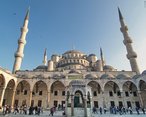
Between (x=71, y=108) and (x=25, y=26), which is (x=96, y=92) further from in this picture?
(x=25, y=26)

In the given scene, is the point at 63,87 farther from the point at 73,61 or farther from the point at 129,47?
the point at 129,47

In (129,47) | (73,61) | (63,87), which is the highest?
(129,47)

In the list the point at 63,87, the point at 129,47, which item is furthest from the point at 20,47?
the point at 129,47

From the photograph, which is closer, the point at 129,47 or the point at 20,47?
the point at 20,47

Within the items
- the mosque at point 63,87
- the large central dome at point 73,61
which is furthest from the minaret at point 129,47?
the large central dome at point 73,61

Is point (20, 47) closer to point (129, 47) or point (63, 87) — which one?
point (63, 87)

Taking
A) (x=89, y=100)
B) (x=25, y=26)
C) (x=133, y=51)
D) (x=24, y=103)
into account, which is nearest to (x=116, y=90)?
(x=133, y=51)

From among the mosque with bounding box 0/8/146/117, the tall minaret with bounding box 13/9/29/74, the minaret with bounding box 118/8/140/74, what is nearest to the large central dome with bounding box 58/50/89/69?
the mosque with bounding box 0/8/146/117

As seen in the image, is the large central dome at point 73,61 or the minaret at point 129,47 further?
the large central dome at point 73,61

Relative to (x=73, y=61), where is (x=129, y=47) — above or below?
above

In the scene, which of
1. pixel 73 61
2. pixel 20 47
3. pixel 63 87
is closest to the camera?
A: pixel 63 87

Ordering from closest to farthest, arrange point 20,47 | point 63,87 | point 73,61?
point 63,87, point 20,47, point 73,61

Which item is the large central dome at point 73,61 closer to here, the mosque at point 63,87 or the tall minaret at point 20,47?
the mosque at point 63,87

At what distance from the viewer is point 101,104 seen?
24906 millimetres
